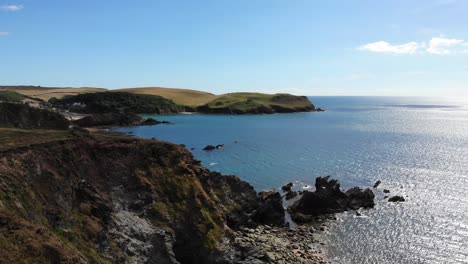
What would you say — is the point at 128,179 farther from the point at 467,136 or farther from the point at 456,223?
the point at 467,136

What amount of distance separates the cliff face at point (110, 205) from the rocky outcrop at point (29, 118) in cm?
1474

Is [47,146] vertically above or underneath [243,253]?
above

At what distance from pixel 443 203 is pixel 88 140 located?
5986 centimetres

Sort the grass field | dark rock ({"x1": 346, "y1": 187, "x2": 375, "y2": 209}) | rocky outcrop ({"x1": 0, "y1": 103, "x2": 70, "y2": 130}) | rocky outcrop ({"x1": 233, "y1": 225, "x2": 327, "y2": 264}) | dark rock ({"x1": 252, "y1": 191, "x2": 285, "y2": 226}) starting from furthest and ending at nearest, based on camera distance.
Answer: dark rock ({"x1": 346, "y1": 187, "x2": 375, "y2": 209}), rocky outcrop ({"x1": 0, "y1": 103, "x2": 70, "y2": 130}), dark rock ({"x1": 252, "y1": 191, "x2": 285, "y2": 226}), rocky outcrop ({"x1": 233, "y1": 225, "x2": 327, "y2": 264}), the grass field

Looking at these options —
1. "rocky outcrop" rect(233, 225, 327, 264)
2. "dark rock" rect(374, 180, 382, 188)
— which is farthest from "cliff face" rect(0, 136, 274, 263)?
"dark rock" rect(374, 180, 382, 188)

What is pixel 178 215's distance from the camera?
139 ft

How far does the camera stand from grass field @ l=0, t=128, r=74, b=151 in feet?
123

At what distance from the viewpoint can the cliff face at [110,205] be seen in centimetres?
2838

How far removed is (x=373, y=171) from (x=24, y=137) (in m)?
77.3

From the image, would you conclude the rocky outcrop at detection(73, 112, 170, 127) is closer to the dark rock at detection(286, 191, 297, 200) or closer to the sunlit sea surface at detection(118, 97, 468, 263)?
the sunlit sea surface at detection(118, 97, 468, 263)

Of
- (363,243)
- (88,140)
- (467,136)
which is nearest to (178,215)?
(88,140)

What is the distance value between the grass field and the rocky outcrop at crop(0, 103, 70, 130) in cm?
1479

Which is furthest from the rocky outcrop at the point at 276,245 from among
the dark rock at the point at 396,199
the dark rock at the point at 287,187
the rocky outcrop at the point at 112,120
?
the rocky outcrop at the point at 112,120

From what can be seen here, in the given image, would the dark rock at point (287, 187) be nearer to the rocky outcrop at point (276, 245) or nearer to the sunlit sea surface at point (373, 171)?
the sunlit sea surface at point (373, 171)
